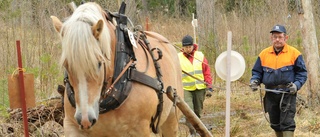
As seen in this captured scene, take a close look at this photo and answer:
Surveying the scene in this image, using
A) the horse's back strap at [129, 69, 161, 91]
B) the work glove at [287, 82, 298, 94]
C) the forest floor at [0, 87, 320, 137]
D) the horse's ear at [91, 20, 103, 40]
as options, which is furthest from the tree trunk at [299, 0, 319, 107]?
the horse's ear at [91, 20, 103, 40]

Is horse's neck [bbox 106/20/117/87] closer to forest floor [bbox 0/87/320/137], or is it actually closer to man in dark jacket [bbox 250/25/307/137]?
forest floor [bbox 0/87/320/137]

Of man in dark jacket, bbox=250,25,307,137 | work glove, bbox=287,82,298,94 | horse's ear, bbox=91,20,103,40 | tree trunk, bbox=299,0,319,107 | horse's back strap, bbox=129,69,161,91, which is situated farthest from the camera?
tree trunk, bbox=299,0,319,107

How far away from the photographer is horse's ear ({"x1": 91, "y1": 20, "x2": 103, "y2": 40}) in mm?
3947

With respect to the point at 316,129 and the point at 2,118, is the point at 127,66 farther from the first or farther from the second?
the point at 316,129

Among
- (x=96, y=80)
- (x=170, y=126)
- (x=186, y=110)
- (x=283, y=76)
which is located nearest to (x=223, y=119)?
(x=283, y=76)

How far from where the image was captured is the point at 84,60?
3.80 metres

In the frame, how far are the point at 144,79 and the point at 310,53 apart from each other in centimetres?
594

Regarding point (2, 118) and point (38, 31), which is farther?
point (38, 31)

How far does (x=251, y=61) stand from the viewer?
12.7 metres

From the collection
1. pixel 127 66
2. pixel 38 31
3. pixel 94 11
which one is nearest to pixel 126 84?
pixel 127 66

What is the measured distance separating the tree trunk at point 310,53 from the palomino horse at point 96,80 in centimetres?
500

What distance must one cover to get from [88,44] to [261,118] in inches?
250

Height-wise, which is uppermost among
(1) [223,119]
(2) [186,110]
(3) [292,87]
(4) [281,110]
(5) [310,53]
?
(5) [310,53]

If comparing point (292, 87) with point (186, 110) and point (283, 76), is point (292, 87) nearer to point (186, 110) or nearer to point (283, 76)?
point (283, 76)
